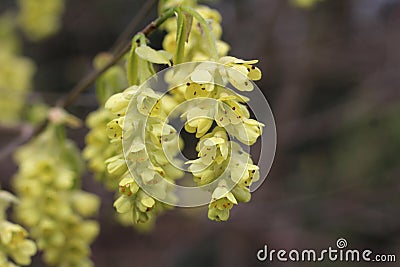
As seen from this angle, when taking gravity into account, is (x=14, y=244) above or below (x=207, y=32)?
below

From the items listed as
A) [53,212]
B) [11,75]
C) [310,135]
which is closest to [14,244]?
[53,212]

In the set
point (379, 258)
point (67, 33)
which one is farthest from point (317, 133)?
point (67, 33)

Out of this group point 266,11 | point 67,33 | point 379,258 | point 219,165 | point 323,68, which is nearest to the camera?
point 219,165

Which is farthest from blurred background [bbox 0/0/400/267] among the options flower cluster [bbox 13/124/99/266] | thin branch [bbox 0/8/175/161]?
flower cluster [bbox 13/124/99/266]

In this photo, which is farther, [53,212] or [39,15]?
[39,15]

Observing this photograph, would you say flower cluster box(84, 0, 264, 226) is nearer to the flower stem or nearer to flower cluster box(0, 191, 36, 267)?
the flower stem

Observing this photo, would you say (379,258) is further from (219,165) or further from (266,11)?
(219,165)

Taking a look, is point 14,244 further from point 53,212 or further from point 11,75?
point 11,75

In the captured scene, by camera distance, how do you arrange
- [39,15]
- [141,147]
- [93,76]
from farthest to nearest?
[39,15] < [93,76] < [141,147]
